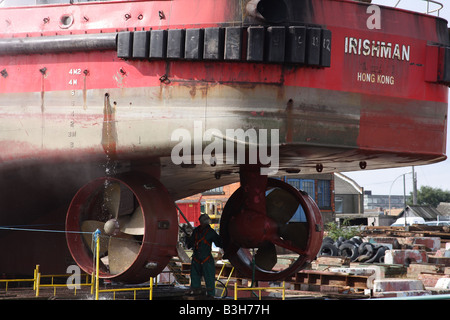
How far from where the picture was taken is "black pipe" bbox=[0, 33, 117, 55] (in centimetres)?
925

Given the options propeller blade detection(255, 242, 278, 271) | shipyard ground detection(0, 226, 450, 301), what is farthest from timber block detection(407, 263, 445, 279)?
propeller blade detection(255, 242, 278, 271)

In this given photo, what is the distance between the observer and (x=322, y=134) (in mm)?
8773

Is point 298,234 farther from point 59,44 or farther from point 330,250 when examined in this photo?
point 330,250

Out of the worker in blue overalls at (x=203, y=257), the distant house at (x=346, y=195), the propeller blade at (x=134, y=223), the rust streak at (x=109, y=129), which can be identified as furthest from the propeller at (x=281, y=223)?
the distant house at (x=346, y=195)

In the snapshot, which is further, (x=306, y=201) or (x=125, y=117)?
(x=306, y=201)

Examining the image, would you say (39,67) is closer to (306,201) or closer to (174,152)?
(174,152)

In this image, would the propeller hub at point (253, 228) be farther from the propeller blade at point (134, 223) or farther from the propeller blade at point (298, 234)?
the propeller blade at point (134, 223)

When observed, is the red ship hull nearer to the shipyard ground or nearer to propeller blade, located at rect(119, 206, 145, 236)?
propeller blade, located at rect(119, 206, 145, 236)

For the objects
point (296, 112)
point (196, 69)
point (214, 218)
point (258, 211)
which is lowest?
point (214, 218)

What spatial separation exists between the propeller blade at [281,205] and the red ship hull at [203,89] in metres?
1.47

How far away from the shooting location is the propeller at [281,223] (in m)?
11.1
